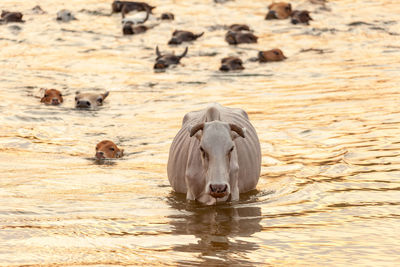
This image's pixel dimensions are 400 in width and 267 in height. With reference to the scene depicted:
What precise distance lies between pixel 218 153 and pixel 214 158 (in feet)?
0.25

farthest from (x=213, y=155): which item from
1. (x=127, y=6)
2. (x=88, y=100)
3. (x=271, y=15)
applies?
Result: (x=127, y=6)

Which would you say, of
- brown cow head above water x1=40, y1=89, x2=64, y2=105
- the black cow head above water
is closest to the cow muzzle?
brown cow head above water x1=40, y1=89, x2=64, y2=105

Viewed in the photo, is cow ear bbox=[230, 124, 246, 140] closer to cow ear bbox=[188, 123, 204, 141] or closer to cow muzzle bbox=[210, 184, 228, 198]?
cow ear bbox=[188, 123, 204, 141]

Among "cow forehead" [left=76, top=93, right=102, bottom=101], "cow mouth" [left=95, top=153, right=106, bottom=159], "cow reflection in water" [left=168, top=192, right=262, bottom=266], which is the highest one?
"cow reflection in water" [left=168, top=192, right=262, bottom=266]

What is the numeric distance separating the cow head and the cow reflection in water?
9.6 inches

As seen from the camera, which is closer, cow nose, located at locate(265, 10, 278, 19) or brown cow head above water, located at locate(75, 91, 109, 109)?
brown cow head above water, located at locate(75, 91, 109, 109)

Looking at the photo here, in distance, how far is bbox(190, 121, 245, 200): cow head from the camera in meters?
7.52

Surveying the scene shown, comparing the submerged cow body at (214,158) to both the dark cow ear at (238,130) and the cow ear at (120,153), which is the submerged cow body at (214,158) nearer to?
the dark cow ear at (238,130)

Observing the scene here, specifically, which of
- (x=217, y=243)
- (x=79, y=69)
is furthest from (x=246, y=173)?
(x=79, y=69)

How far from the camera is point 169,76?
21.8 metres

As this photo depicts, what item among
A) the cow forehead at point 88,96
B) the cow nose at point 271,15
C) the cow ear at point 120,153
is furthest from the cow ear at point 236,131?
the cow nose at point 271,15

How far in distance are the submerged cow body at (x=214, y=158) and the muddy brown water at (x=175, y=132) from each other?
0.73ft

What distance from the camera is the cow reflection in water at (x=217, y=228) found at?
6.26m

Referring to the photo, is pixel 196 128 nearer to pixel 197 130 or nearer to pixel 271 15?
pixel 197 130
